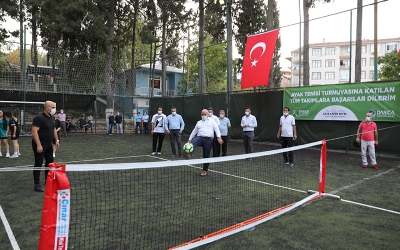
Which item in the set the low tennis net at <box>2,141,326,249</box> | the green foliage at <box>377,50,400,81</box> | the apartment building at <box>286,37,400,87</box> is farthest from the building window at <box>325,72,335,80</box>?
the low tennis net at <box>2,141,326,249</box>

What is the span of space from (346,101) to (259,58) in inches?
167

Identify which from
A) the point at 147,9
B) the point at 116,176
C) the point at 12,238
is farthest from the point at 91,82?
the point at 12,238

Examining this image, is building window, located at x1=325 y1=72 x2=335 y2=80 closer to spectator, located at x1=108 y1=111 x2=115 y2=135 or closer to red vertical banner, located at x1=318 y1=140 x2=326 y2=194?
spectator, located at x1=108 y1=111 x2=115 y2=135

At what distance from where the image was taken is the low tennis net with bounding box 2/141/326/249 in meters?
3.76

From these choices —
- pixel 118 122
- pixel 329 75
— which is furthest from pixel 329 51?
pixel 118 122

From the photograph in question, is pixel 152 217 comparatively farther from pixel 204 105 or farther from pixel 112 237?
pixel 204 105

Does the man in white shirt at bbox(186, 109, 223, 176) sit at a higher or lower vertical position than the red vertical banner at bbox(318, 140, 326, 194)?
higher

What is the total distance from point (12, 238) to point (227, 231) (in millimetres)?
2926

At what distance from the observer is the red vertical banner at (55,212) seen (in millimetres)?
2367

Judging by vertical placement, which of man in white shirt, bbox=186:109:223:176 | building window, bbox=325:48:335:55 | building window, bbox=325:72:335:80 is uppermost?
building window, bbox=325:48:335:55

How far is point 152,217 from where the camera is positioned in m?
4.59

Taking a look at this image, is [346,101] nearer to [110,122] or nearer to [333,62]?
[110,122]

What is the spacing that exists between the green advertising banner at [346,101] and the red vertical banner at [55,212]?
11.3 meters

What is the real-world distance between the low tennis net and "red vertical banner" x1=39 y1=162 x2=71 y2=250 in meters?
0.28
